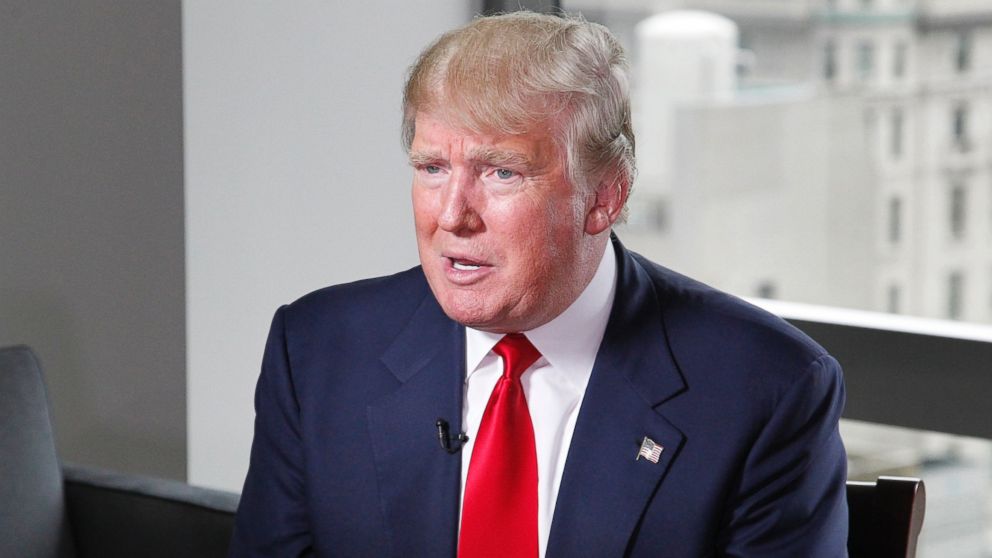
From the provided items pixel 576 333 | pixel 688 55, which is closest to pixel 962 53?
pixel 688 55

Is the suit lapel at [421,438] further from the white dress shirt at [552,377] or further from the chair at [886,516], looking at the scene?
the chair at [886,516]

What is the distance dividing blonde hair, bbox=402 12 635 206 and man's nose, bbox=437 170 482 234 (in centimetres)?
6

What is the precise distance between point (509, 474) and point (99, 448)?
1.38m

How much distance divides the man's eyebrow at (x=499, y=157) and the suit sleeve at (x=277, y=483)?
451 mm

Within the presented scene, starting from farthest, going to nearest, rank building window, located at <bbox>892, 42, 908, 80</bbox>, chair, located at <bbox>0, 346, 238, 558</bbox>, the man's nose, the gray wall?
1. building window, located at <bbox>892, 42, 908, 80</bbox>
2. the gray wall
3. chair, located at <bbox>0, 346, 238, 558</bbox>
4. the man's nose

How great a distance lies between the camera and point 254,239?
2693mm

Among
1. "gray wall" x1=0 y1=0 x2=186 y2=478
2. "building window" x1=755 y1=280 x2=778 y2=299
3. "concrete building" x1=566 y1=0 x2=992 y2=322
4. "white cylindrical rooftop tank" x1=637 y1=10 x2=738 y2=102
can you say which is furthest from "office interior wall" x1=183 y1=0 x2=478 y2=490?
"building window" x1=755 y1=280 x2=778 y2=299

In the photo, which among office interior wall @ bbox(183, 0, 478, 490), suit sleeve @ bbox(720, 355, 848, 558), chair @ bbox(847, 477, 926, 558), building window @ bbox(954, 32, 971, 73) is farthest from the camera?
building window @ bbox(954, 32, 971, 73)

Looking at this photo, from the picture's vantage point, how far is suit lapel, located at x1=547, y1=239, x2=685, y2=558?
1502mm

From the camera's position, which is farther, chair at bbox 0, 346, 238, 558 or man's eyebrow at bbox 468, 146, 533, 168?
chair at bbox 0, 346, 238, 558

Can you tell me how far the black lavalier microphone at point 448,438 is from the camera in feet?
5.11

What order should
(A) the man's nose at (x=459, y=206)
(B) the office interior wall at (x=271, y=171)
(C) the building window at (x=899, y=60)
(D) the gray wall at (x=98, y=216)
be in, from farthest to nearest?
(C) the building window at (x=899, y=60) < (B) the office interior wall at (x=271, y=171) < (D) the gray wall at (x=98, y=216) < (A) the man's nose at (x=459, y=206)

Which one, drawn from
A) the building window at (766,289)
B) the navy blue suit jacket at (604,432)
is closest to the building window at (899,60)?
the building window at (766,289)

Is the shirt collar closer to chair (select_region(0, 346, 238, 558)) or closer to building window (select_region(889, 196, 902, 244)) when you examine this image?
chair (select_region(0, 346, 238, 558))
